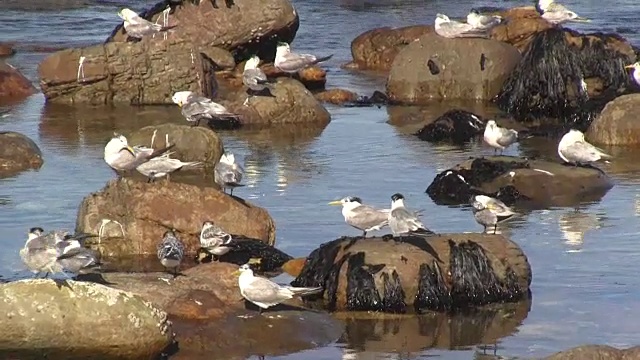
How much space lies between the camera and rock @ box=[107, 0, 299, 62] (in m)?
23.0

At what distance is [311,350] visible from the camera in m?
9.91

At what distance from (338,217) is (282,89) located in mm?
5747

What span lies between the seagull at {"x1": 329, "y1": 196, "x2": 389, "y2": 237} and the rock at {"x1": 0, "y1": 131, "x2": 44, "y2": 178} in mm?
4739

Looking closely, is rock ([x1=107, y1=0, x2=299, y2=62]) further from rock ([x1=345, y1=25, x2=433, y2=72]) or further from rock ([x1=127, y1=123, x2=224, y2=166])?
rock ([x1=127, y1=123, x2=224, y2=166])

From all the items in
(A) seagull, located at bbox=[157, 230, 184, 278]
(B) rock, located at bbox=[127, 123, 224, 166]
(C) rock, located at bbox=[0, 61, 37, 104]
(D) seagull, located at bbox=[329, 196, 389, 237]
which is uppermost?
(D) seagull, located at bbox=[329, 196, 389, 237]

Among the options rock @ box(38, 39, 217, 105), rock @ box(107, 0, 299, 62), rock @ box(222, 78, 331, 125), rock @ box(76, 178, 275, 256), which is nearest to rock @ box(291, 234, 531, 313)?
rock @ box(76, 178, 275, 256)

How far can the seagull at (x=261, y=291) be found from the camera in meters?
10.3

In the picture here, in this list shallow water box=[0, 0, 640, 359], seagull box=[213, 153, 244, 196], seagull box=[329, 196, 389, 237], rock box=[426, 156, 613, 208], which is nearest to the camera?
shallow water box=[0, 0, 640, 359]

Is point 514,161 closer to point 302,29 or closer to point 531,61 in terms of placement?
point 531,61

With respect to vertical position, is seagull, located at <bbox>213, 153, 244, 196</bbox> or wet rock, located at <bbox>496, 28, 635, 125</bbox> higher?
seagull, located at <bbox>213, 153, 244, 196</bbox>

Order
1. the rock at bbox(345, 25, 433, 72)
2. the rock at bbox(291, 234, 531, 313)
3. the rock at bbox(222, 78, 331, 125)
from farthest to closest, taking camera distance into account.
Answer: the rock at bbox(345, 25, 433, 72) → the rock at bbox(222, 78, 331, 125) → the rock at bbox(291, 234, 531, 313)

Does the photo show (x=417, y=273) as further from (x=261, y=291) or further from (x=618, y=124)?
(x=618, y=124)

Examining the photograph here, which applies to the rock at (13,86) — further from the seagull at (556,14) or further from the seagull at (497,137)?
the seagull at (556,14)

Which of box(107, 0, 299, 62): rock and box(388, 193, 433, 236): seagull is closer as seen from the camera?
box(388, 193, 433, 236): seagull
